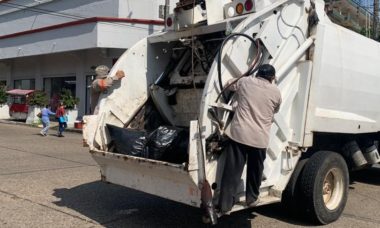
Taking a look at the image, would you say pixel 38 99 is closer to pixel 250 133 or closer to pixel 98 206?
pixel 98 206

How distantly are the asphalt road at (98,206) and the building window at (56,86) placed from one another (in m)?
15.0

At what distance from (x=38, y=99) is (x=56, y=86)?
7.52ft

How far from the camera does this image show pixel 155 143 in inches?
223

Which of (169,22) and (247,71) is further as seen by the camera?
(169,22)

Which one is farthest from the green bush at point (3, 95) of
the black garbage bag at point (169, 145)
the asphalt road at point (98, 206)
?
the black garbage bag at point (169, 145)

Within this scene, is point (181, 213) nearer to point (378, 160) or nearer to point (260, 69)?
point (260, 69)

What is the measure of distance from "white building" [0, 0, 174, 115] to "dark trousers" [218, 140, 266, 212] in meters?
15.7

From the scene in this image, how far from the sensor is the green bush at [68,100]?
22.2 meters

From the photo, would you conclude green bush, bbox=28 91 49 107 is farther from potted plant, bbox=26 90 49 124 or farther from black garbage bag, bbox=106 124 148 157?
black garbage bag, bbox=106 124 148 157

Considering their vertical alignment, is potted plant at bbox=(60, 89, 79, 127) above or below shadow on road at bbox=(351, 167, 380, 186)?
above

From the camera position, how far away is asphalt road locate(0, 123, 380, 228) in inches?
233

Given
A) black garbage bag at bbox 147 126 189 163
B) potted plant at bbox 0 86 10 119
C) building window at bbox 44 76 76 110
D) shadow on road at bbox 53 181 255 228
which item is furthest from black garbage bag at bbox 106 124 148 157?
potted plant at bbox 0 86 10 119

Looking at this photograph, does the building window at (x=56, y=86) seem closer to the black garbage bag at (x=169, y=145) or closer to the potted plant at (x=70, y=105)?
the potted plant at (x=70, y=105)

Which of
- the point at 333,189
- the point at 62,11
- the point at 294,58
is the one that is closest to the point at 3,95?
the point at 62,11
